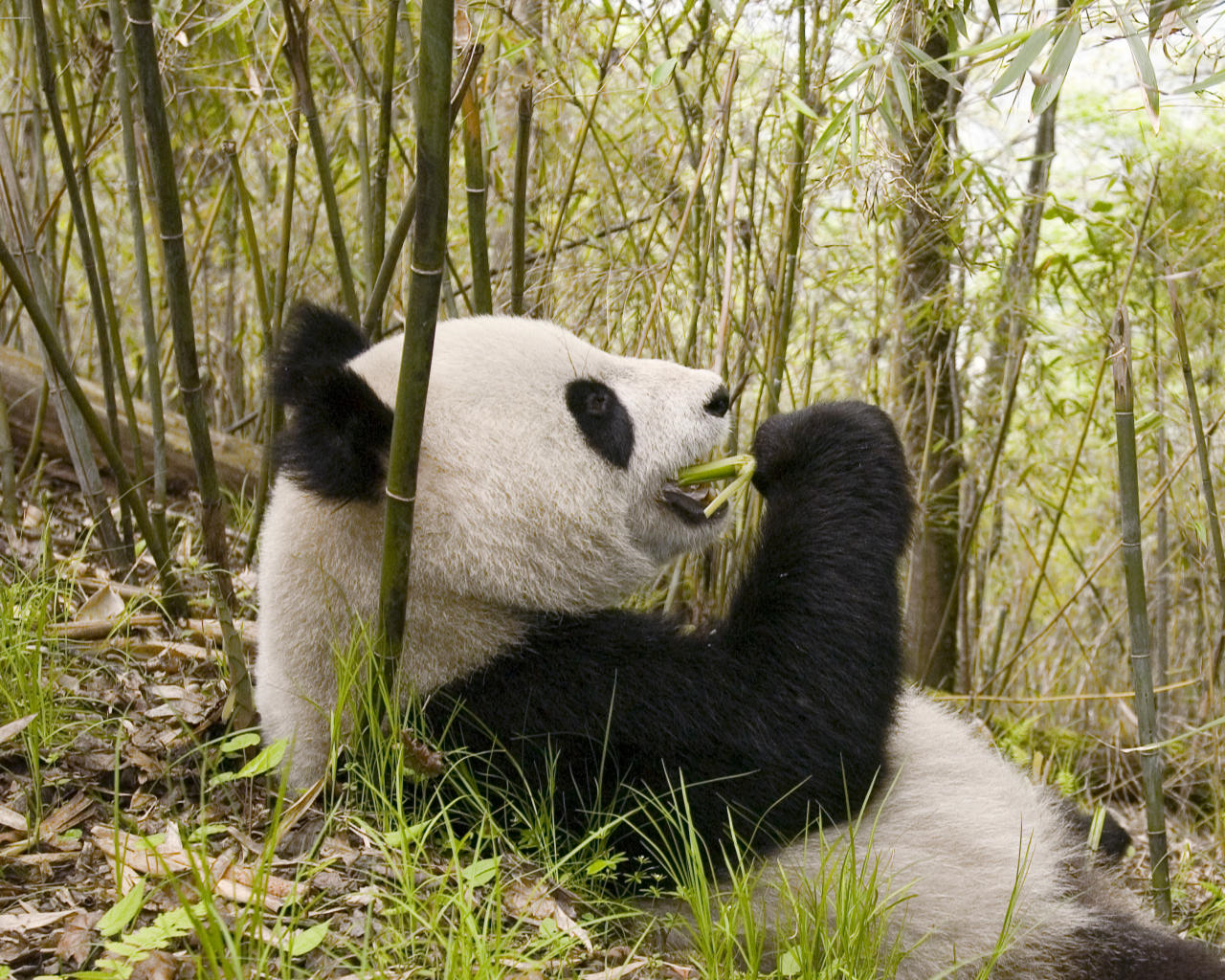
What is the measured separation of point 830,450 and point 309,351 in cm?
132

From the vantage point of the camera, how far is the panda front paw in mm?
2969

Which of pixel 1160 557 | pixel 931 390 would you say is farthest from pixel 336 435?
pixel 1160 557

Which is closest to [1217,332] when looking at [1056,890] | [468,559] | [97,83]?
[1056,890]

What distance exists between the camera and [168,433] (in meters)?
4.74

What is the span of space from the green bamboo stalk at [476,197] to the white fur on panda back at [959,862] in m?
1.63

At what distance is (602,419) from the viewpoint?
2809mm

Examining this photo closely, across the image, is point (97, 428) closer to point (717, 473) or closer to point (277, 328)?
point (277, 328)

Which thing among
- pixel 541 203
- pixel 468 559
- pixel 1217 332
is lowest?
pixel 468 559

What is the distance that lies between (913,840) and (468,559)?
1240 mm

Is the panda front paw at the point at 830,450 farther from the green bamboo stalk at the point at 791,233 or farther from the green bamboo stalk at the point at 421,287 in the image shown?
the green bamboo stalk at the point at 421,287

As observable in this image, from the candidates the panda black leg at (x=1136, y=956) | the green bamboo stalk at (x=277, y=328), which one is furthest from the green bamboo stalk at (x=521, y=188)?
the panda black leg at (x=1136, y=956)

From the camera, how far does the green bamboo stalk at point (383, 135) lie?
296cm

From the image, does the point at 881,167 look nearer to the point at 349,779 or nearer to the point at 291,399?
the point at 291,399

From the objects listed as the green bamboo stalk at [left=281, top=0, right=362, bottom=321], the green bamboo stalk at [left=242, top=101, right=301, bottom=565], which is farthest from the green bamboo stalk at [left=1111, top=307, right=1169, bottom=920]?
the green bamboo stalk at [left=242, top=101, right=301, bottom=565]
